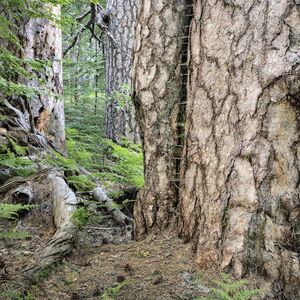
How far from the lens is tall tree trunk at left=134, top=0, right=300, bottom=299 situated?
211 cm

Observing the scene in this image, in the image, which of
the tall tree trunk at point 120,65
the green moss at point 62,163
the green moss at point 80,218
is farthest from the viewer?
the tall tree trunk at point 120,65

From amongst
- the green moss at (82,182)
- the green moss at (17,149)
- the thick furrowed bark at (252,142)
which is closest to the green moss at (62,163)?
the green moss at (82,182)

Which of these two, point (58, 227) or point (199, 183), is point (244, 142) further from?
point (58, 227)

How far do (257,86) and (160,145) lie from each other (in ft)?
2.89

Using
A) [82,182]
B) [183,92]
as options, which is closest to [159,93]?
[183,92]

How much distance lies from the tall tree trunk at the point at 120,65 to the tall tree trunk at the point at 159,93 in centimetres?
529

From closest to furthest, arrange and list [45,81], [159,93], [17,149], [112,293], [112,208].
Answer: [112,293], [159,93], [112,208], [17,149], [45,81]

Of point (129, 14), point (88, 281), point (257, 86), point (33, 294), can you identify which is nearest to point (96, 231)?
point (88, 281)

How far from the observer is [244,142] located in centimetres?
220

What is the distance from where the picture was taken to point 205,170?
7.76ft

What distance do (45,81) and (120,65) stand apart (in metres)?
2.84

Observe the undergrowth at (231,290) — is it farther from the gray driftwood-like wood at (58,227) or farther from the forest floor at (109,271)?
the gray driftwood-like wood at (58,227)

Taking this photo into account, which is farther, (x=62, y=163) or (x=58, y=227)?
(x=62, y=163)

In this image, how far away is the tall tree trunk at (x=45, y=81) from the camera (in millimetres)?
5758
